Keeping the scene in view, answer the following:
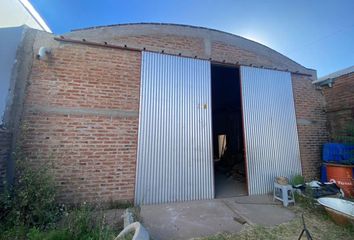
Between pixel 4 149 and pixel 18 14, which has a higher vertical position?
pixel 18 14

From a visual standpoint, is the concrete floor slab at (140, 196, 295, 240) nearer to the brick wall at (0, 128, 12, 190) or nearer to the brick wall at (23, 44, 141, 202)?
the brick wall at (23, 44, 141, 202)

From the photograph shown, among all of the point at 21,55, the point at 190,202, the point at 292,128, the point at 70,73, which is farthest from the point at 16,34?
the point at 292,128

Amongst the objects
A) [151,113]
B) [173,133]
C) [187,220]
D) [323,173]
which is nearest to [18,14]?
[151,113]

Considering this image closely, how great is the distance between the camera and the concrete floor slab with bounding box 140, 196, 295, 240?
3.17m

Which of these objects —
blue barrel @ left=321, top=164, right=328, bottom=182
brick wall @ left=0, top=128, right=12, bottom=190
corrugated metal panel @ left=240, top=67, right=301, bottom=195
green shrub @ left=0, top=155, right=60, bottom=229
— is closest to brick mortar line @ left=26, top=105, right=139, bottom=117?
brick wall @ left=0, top=128, right=12, bottom=190

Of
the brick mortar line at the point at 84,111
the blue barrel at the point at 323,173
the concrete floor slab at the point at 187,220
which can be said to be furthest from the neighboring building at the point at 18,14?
the blue barrel at the point at 323,173

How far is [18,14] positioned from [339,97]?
10.2 meters

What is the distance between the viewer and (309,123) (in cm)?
611

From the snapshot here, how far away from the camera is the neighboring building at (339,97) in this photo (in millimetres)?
5742

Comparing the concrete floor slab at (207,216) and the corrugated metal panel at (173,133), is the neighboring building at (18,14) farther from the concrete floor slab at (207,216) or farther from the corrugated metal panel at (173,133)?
the concrete floor slab at (207,216)

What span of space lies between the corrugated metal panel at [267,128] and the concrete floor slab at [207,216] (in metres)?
0.95

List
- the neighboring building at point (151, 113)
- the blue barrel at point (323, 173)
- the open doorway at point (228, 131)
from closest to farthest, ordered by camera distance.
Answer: the neighboring building at point (151, 113) < the blue barrel at point (323, 173) < the open doorway at point (228, 131)

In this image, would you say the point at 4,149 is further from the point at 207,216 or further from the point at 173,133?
the point at 207,216

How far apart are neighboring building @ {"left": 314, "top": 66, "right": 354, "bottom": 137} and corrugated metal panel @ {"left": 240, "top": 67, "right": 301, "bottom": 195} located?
1.48 metres
